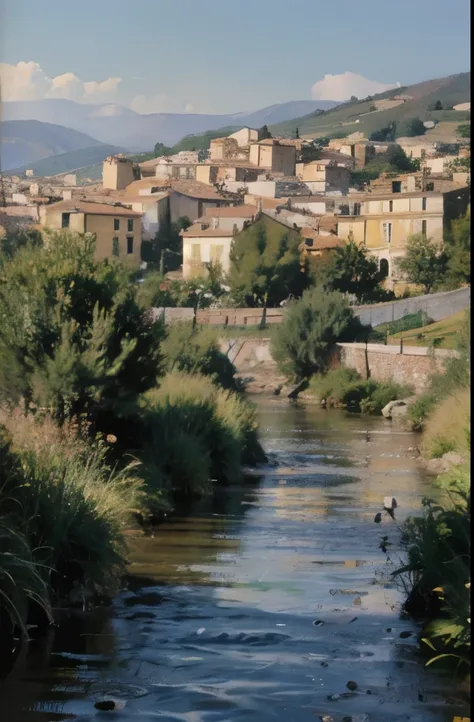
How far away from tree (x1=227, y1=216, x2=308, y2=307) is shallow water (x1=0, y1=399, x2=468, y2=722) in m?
51.5

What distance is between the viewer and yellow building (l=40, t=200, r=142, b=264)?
83.5 m

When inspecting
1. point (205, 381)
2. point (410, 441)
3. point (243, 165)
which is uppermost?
point (243, 165)

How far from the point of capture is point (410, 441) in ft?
119

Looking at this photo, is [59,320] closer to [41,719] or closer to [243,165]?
[41,719]

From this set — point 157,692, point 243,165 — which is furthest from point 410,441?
point 243,165

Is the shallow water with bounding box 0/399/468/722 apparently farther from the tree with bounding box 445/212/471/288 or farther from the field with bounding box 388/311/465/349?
the tree with bounding box 445/212/471/288

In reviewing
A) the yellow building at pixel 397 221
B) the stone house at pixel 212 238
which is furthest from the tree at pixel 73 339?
the yellow building at pixel 397 221

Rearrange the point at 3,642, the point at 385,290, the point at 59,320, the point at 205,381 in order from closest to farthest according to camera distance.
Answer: the point at 3,642 < the point at 59,320 < the point at 205,381 < the point at 385,290

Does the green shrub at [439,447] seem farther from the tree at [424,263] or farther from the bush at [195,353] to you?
the tree at [424,263]

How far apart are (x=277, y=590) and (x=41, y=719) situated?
5.23 metres

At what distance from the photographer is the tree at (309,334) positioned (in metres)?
54.6

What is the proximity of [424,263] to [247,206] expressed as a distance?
19758 mm

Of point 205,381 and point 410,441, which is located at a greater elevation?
point 205,381

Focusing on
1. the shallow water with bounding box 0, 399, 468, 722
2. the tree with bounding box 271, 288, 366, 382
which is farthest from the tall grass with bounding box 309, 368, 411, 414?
the shallow water with bounding box 0, 399, 468, 722
